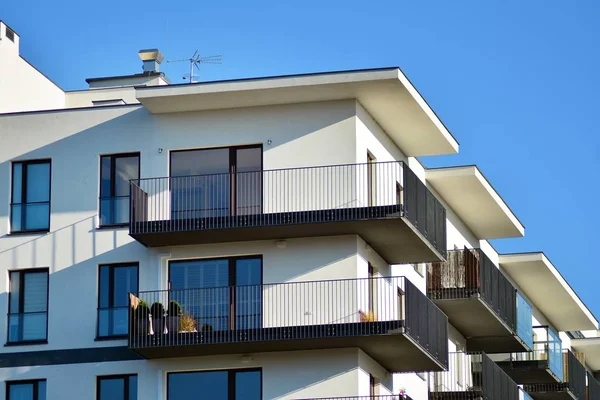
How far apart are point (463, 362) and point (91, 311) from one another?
48.8 feet

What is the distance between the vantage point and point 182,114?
4747 cm

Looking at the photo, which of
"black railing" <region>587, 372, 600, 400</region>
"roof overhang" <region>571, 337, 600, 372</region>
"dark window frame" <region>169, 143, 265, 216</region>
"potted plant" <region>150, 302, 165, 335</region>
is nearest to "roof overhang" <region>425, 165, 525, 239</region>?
"dark window frame" <region>169, 143, 265, 216</region>

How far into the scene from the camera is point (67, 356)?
4650cm

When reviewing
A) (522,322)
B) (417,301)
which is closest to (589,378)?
(522,322)

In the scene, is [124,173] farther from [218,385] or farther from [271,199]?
[218,385]

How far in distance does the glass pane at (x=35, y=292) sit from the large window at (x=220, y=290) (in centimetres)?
341

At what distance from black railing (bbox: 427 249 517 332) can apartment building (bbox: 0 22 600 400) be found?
406 cm

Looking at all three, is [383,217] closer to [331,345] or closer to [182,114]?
[331,345]

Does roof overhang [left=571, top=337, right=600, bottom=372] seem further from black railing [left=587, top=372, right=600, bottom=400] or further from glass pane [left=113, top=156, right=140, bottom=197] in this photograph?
glass pane [left=113, top=156, right=140, bottom=197]

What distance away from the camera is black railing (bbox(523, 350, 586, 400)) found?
63.9 m

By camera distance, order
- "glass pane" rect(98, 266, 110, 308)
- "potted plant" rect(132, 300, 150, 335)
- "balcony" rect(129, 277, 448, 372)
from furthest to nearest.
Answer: "glass pane" rect(98, 266, 110, 308)
"potted plant" rect(132, 300, 150, 335)
"balcony" rect(129, 277, 448, 372)

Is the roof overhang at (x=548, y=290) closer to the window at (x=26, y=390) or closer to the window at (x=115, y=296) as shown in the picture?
the window at (x=115, y=296)

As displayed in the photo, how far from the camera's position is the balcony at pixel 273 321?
44.4m

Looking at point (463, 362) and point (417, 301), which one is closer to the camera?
point (417, 301)
